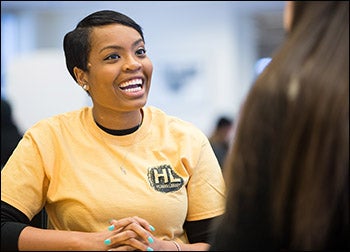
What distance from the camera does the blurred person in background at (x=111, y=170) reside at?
1.83 metres

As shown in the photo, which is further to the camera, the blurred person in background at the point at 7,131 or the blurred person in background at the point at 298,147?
the blurred person in background at the point at 7,131

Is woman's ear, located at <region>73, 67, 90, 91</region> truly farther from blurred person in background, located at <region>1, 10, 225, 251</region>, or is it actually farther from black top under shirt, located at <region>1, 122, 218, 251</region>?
black top under shirt, located at <region>1, 122, 218, 251</region>

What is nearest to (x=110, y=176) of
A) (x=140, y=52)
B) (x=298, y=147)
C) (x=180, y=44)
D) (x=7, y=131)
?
(x=140, y=52)

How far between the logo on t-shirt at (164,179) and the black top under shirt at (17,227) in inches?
5.3

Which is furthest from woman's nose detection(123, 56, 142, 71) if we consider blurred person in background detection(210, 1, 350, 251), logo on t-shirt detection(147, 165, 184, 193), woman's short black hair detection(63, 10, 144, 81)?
blurred person in background detection(210, 1, 350, 251)

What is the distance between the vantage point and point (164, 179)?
1981mm

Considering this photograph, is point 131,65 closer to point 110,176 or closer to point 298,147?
point 110,176

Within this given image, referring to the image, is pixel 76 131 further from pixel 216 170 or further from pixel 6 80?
pixel 6 80

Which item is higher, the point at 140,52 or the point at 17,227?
the point at 140,52

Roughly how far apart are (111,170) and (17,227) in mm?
309

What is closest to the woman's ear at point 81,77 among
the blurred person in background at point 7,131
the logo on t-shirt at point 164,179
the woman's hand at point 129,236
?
the logo on t-shirt at point 164,179

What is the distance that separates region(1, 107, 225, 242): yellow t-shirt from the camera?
1908 millimetres

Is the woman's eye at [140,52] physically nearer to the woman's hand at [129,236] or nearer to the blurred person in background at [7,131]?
the woman's hand at [129,236]

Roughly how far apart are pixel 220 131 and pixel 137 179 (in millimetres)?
5092
